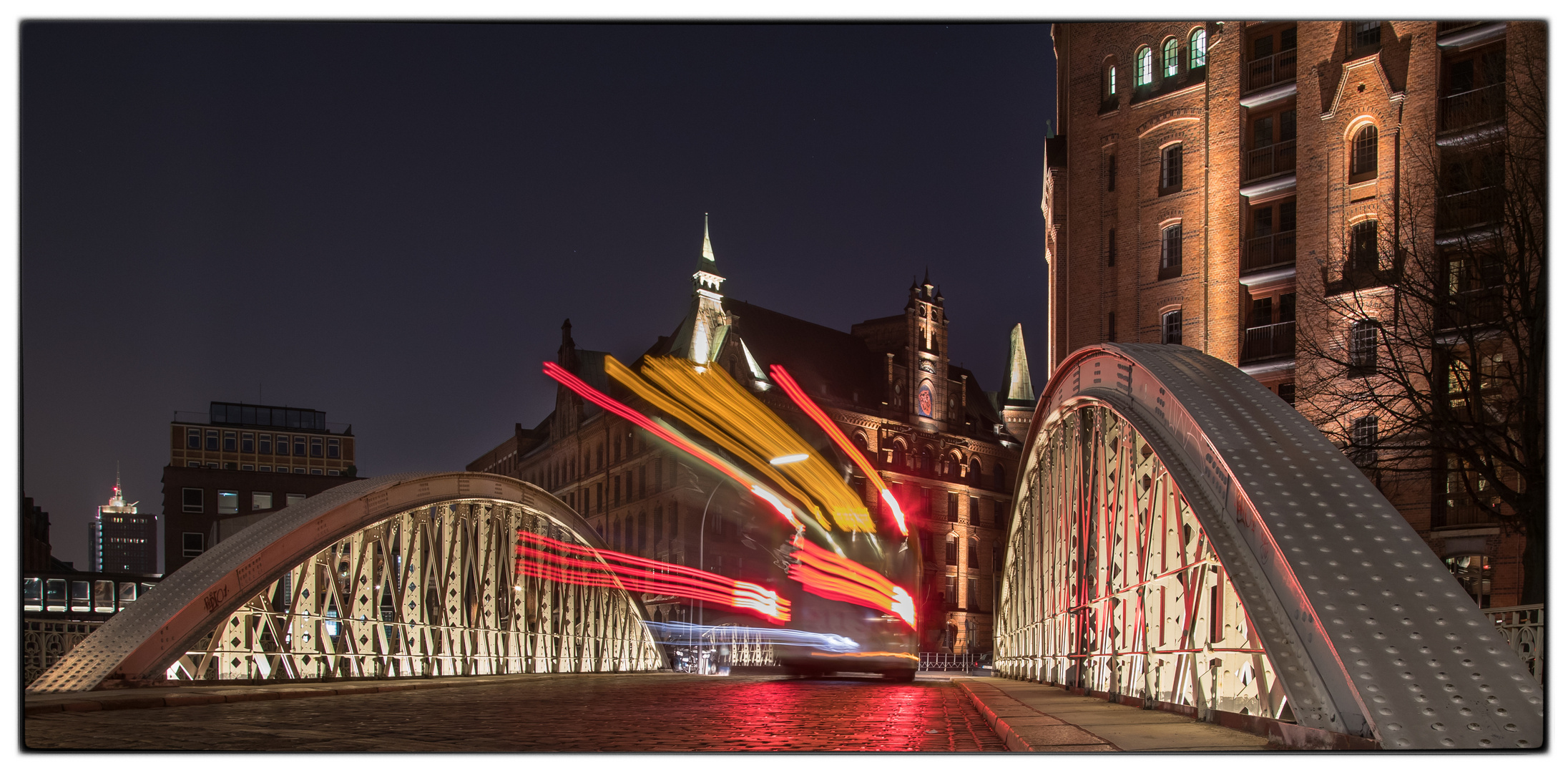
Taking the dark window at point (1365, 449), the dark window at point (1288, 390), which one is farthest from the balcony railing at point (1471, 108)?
the dark window at point (1288, 390)

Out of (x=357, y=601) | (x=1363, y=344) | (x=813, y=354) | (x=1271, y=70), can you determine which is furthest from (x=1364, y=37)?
(x=813, y=354)

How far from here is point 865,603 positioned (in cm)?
2806

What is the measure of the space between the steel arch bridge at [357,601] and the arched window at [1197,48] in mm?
23151

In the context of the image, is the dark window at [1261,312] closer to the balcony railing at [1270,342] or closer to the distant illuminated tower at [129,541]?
the balcony railing at [1270,342]

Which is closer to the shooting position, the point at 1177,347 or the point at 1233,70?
the point at 1177,347

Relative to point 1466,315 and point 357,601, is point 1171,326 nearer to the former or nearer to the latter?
point 1466,315

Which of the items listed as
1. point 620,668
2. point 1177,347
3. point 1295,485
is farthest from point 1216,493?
point 620,668

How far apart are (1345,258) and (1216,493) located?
2638 centimetres

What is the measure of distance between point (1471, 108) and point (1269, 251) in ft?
26.6

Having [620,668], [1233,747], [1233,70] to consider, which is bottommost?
[620,668]

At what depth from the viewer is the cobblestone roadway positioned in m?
9.22

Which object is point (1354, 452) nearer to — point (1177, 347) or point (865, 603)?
point (865, 603)

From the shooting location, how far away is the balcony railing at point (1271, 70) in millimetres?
35500

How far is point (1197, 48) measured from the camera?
3838 cm
